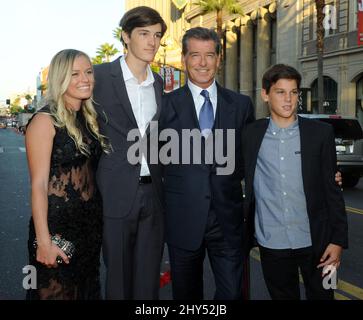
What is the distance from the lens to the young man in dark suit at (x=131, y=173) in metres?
3.29

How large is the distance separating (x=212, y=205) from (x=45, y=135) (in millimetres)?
1195

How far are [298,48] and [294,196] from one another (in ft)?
106

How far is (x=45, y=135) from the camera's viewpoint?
9.23 feet

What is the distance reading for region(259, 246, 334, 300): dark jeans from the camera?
125 inches

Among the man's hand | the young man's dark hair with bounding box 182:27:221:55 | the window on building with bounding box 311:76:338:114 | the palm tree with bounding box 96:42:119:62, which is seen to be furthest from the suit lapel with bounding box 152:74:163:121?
the palm tree with bounding box 96:42:119:62

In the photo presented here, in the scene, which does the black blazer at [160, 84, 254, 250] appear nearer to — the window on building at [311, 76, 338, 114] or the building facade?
the building facade

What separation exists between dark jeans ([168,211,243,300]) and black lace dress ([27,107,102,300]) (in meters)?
0.62

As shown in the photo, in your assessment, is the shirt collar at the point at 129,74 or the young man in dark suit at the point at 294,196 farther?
the shirt collar at the point at 129,74

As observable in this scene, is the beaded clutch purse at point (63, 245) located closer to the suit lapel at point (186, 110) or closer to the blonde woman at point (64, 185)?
the blonde woman at point (64, 185)

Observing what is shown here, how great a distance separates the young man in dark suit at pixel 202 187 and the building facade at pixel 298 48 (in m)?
22.2

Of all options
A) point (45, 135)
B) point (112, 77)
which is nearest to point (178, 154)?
point (112, 77)

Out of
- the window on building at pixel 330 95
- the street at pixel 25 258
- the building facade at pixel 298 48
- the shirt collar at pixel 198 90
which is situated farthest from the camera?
the window on building at pixel 330 95

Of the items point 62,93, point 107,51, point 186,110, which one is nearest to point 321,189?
point 186,110

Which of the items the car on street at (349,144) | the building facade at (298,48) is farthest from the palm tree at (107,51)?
→ the car on street at (349,144)
